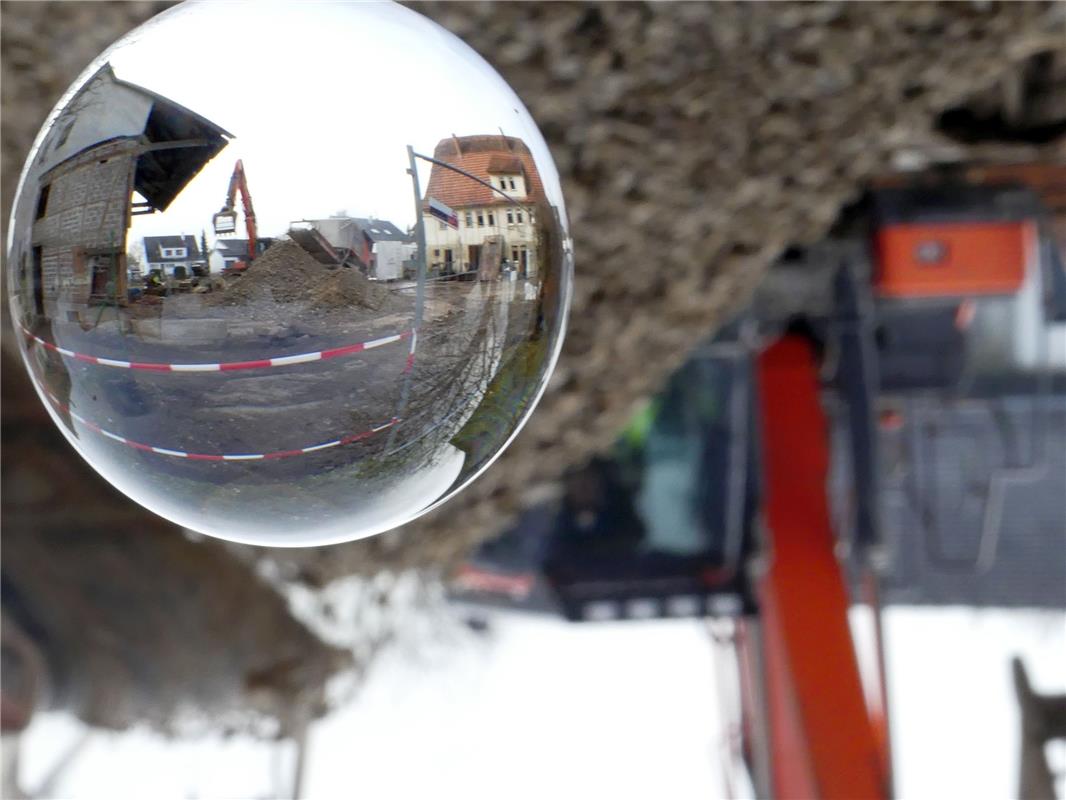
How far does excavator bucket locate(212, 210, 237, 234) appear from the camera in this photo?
1.31 ft

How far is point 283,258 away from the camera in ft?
1.32

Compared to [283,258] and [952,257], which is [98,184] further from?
[952,257]

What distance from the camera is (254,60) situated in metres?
0.42

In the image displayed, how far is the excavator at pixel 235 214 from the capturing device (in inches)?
15.7

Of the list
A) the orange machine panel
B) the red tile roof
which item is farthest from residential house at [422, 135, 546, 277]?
the orange machine panel

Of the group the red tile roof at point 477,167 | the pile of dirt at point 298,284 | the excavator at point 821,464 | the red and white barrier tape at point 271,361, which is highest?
the red tile roof at point 477,167

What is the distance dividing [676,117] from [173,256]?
1.00 metres

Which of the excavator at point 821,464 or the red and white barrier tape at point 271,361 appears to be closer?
the red and white barrier tape at point 271,361

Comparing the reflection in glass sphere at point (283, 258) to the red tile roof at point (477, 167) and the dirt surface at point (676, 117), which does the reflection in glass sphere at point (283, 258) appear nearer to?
the red tile roof at point (477, 167)

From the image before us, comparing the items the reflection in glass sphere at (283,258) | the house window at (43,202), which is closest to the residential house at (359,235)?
the reflection in glass sphere at (283,258)

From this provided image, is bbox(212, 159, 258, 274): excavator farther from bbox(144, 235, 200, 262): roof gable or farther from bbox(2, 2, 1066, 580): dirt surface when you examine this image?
bbox(2, 2, 1066, 580): dirt surface

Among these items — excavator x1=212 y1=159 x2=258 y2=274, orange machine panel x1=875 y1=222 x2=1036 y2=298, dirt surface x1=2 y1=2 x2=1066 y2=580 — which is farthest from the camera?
orange machine panel x1=875 y1=222 x2=1036 y2=298

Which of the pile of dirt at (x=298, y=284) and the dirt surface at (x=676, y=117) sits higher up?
the dirt surface at (x=676, y=117)

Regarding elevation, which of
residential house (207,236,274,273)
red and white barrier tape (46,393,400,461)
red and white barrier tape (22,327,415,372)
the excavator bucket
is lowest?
red and white barrier tape (46,393,400,461)
